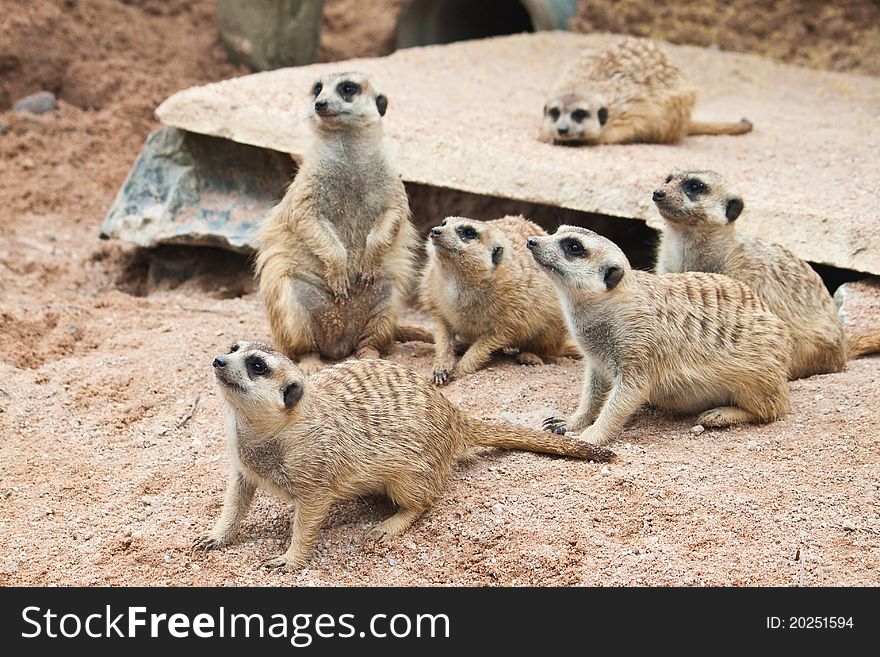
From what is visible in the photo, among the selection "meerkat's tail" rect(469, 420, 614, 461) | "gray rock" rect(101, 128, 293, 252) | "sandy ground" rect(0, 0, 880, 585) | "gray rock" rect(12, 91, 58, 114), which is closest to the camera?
"sandy ground" rect(0, 0, 880, 585)

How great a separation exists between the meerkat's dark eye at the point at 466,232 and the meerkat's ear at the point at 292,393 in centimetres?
157

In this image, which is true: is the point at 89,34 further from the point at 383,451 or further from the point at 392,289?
the point at 383,451

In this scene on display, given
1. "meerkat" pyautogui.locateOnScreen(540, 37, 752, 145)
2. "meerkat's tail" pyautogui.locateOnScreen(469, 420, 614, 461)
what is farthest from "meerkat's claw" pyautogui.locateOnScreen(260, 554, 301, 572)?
"meerkat" pyautogui.locateOnScreen(540, 37, 752, 145)

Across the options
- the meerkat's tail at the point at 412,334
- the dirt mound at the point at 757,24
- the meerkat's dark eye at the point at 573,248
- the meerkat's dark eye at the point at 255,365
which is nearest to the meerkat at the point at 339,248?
the meerkat's tail at the point at 412,334

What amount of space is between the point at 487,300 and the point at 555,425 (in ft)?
2.92

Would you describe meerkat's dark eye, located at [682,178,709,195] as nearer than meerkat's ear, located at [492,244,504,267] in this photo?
Yes

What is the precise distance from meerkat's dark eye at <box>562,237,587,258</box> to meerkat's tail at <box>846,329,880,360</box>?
1385 millimetres

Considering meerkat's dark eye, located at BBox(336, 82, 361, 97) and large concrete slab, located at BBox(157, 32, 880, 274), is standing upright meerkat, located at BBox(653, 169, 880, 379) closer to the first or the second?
large concrete slab, located at BBox(157, 32, 880, 274)

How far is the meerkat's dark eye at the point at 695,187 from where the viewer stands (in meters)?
4.14

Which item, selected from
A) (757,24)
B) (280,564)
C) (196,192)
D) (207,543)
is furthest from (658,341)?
(757,24)

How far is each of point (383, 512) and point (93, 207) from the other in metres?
3.83

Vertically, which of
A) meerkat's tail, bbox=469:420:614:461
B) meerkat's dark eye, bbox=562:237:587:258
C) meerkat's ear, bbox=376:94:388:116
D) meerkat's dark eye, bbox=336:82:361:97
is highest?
meerkat's dark eye, bbox=336:82:361:97

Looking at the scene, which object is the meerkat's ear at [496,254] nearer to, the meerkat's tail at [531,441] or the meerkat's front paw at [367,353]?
the meerkat's front paw at [367,353]

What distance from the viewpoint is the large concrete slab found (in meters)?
4.71
